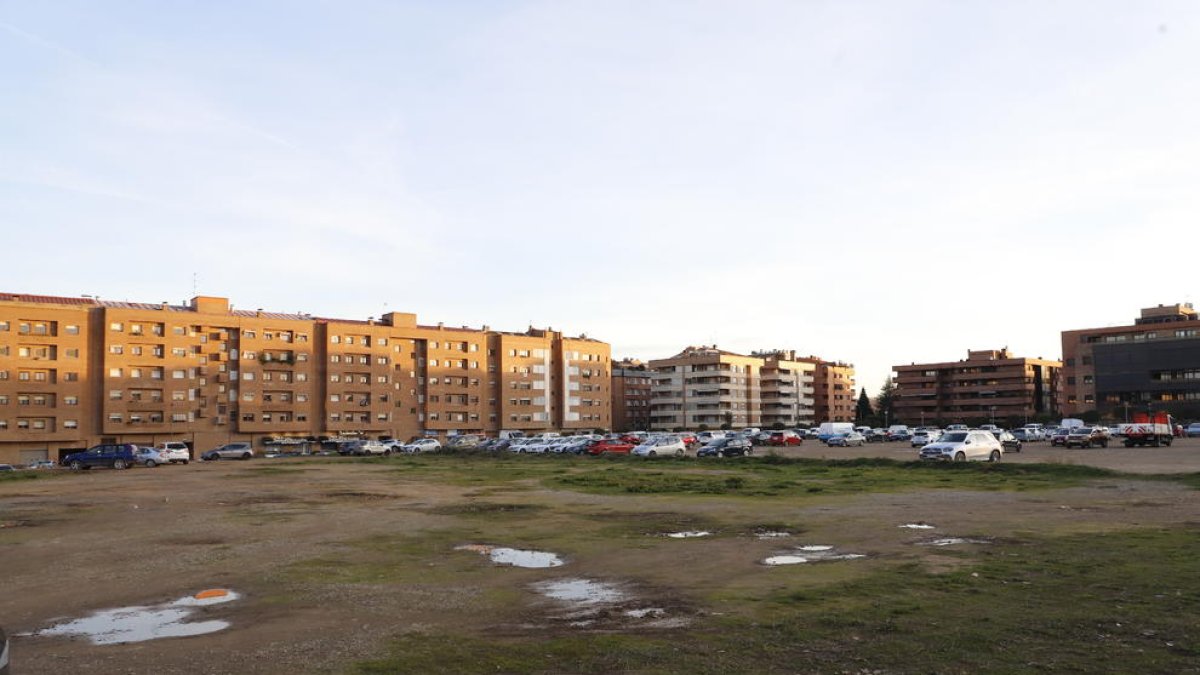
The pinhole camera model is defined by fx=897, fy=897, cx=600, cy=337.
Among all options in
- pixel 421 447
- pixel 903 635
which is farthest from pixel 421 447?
pixel 903 635

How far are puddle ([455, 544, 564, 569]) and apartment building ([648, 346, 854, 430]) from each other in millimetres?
158973

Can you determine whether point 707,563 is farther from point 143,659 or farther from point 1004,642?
point 143,659

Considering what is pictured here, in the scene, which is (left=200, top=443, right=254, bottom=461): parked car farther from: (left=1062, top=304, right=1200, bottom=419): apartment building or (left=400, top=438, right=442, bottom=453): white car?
(left=1062, top=304, right=1200, bottom=419): apartment building

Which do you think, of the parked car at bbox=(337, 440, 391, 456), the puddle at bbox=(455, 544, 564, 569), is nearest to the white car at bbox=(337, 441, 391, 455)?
the parked car at bbox=(337, 440, 391, 456)

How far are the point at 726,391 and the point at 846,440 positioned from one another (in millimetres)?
87501

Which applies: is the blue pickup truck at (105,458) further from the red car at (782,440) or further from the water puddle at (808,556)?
the water puddle at (808,556)

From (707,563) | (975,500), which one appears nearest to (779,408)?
(975,500)

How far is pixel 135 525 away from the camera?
23328mm

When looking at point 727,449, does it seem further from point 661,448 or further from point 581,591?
point 581,591

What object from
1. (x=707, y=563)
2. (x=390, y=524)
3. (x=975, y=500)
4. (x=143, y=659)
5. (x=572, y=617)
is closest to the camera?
(x=143, y=659)

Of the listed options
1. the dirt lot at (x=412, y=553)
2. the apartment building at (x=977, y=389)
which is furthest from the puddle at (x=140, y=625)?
the apartment building at (x=977, y=389)

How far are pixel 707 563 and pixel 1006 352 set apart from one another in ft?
631

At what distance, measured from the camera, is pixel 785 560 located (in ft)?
51.3

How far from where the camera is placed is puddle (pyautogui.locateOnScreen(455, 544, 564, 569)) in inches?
623
